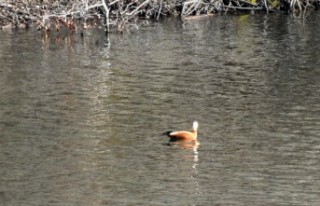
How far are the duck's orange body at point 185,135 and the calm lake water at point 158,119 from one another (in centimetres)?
24

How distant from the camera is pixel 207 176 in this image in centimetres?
1877

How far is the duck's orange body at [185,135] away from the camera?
21078 millimetres

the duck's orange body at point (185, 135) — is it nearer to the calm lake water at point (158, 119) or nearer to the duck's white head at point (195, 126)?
the duck's white head at point (195, 126)

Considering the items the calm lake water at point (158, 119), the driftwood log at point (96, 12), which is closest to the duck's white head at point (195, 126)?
the calm lake water at point (158, 119)

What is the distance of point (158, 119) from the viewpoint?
920 inches

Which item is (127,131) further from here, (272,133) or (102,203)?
(102,203)

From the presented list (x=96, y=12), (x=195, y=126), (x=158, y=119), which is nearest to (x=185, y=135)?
(x=195, y=126)

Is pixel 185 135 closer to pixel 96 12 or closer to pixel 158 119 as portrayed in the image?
pixel 158 119

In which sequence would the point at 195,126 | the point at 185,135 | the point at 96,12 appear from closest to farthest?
the point at 185,135
the point at 195,126
the point at 96,12

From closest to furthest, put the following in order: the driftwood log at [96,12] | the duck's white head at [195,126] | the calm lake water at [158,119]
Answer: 1. the calm lake water at [158,119]
2. the duck's white head at [195,126]
3. the driftwood log at [96,12]

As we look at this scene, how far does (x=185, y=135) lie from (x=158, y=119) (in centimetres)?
240

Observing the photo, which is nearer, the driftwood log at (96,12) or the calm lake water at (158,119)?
the calm lake water at (158,119)

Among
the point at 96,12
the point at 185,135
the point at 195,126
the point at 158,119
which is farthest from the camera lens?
the point at 96,12

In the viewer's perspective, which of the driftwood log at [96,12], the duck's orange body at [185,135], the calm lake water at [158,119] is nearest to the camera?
the calm lake water at [158,119]
